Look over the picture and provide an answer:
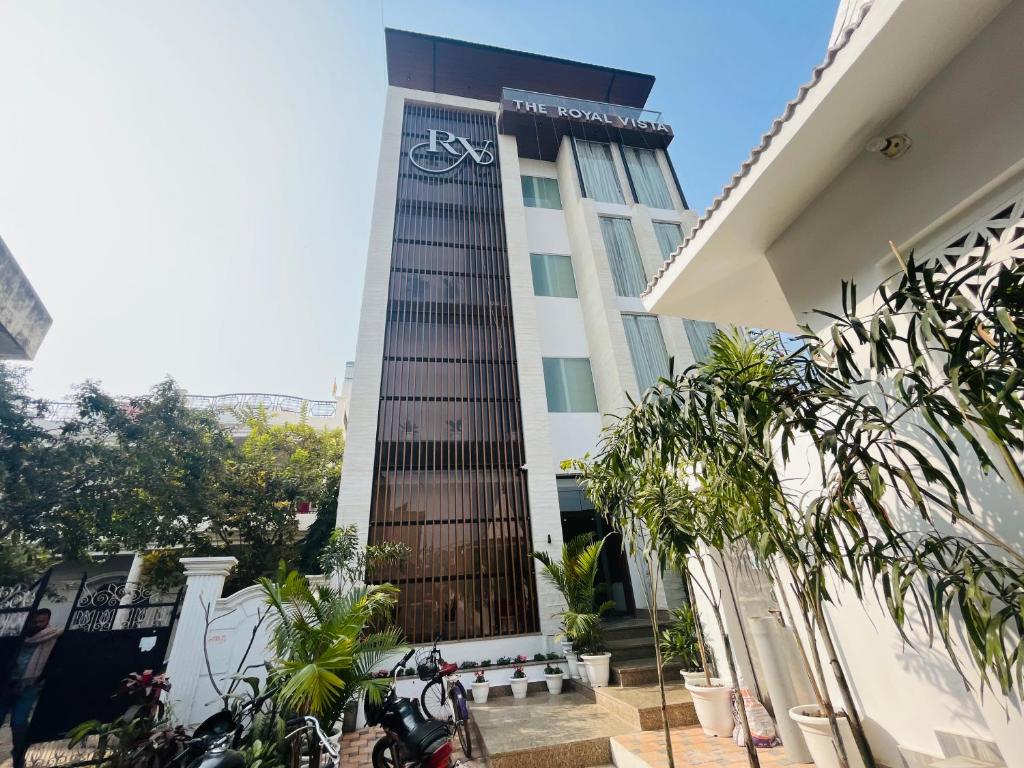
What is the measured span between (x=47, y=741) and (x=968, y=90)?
27.5 feet

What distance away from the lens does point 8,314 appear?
3875mm

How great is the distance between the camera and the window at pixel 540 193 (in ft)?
37.6

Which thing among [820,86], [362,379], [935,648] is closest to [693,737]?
[935,648]

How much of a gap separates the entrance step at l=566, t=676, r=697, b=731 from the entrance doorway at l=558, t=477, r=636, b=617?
2877mm

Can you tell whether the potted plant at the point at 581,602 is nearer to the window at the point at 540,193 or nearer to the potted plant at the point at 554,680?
the potted plant at the point at 554,680

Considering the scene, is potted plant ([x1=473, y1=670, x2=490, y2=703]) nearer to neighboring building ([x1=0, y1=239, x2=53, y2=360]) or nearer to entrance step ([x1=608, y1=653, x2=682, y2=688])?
entrance step ([x1=608, y1=653, x2=682, y2=688])

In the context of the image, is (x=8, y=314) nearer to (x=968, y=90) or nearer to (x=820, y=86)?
(x=820, y=86)

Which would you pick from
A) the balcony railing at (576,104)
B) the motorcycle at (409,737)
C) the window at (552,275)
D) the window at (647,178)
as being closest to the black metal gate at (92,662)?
the motorcycle at (409,737)

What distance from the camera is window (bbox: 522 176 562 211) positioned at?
11.5 m

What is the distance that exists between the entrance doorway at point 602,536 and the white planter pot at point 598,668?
2416mm

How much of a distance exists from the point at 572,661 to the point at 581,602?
2.47ft

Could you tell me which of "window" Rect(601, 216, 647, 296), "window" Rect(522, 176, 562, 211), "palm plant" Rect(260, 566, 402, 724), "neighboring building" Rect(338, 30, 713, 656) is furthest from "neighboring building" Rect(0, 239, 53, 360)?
"window" Rect(522, 176, 562, 211)

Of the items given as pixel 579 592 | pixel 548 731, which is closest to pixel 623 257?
pixel 579 592

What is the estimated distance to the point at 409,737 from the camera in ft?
9.98
